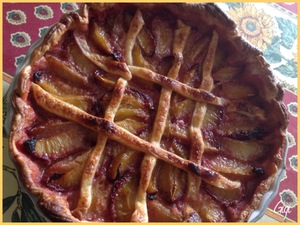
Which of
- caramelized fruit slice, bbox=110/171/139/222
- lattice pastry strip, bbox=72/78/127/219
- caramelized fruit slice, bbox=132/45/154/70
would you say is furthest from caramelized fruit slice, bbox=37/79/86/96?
caramelized fruit slice, bbox=110/171/139/222

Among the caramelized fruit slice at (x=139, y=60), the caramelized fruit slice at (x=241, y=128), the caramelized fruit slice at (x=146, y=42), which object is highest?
the caramelized fruit slice at (x=146, y=42)

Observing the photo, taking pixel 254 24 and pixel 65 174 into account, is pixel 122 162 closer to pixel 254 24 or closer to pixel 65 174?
pixel 65 174

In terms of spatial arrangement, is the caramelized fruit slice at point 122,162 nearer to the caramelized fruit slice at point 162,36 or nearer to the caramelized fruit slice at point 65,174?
the caramelized fruit slice at point 65,174

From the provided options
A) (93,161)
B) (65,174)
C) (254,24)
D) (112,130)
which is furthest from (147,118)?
(254,24)

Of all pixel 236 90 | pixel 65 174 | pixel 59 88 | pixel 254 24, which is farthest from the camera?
pixel 254 24

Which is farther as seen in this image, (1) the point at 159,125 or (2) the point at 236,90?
(2) the point at 236,90

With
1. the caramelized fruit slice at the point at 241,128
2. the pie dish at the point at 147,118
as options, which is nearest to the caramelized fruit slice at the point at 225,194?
the pie dish at the point at 147,118
